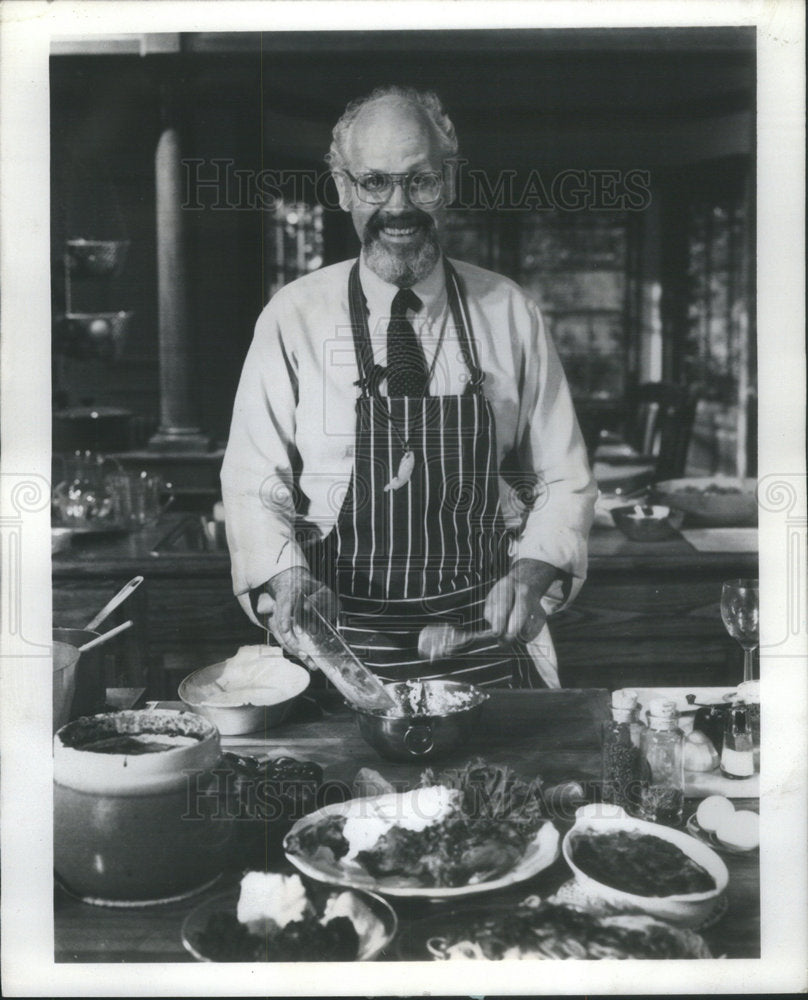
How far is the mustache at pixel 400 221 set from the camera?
6.00 ft

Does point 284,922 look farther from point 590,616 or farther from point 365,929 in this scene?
point 590,616

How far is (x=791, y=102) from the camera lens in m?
1.76

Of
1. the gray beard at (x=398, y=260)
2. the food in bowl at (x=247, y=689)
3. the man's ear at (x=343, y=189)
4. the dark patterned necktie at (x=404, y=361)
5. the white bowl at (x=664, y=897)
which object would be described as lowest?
the white bowl at (x=664, y=897)

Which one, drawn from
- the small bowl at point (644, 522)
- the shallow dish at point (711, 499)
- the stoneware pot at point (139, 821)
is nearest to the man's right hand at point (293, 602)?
the stoneware pot at point (139, 821)

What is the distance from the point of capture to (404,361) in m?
1.83

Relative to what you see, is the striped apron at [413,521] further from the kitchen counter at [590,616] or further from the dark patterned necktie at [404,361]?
the kitchen counter at [590,616]

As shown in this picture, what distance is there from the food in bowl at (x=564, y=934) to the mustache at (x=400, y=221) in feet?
3.81

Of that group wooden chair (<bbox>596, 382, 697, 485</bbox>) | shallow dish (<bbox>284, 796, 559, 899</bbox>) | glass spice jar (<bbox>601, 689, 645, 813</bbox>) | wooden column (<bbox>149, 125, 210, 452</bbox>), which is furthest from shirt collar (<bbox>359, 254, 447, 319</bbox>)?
wooden chair (<bbox>596, 382, 697, 485</bbox>)

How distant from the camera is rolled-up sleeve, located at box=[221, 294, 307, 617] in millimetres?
1833

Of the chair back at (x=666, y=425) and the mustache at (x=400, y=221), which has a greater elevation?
the mustache at (x=400, y=221)

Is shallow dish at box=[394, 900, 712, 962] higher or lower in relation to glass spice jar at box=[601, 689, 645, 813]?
lower

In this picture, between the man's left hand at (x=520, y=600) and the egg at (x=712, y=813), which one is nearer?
the egg at (x=712, y=813)

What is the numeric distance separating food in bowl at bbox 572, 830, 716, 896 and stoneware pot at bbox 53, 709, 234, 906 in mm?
459

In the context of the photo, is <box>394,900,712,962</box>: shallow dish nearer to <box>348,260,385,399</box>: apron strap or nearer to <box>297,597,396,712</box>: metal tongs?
<box>297,597,396,712</box>: metal tongs
